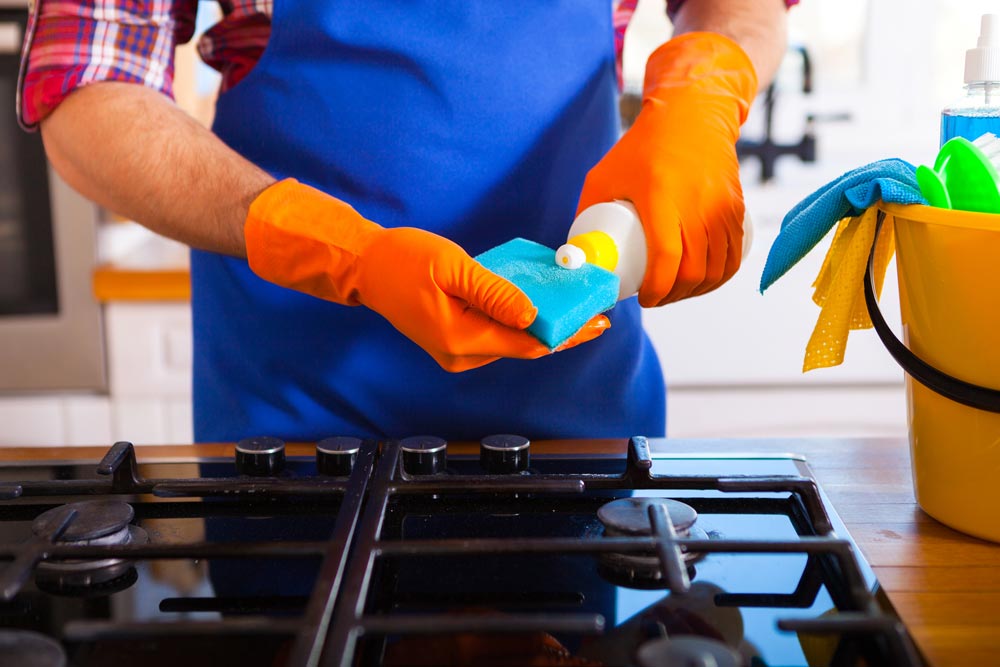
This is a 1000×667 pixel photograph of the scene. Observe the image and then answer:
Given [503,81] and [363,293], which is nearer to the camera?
[363,293]

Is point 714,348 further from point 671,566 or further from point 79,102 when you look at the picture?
point 671,566

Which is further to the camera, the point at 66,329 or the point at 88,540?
the point at 66,329

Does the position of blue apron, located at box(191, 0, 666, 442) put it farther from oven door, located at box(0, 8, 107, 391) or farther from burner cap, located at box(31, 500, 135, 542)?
oven door, located at box(0, 8, 107, 391)

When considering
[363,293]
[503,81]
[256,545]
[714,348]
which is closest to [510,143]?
[503,81]

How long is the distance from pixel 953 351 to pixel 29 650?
Answer: 53cm

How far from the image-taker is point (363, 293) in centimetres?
78

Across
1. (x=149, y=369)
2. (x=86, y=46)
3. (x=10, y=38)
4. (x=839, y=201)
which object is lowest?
(x=149, y=369)

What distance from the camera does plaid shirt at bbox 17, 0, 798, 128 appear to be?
34.0 inches

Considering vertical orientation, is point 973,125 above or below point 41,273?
above

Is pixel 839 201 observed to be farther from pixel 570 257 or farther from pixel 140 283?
pixel 140 283

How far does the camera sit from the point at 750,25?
99 cm

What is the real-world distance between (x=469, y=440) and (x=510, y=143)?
0.27 meters

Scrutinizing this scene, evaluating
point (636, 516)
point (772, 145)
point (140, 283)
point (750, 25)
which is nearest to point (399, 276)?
point (636, 516)

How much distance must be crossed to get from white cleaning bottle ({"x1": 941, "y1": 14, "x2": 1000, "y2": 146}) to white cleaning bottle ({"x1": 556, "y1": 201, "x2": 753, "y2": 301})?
0.71 ft
